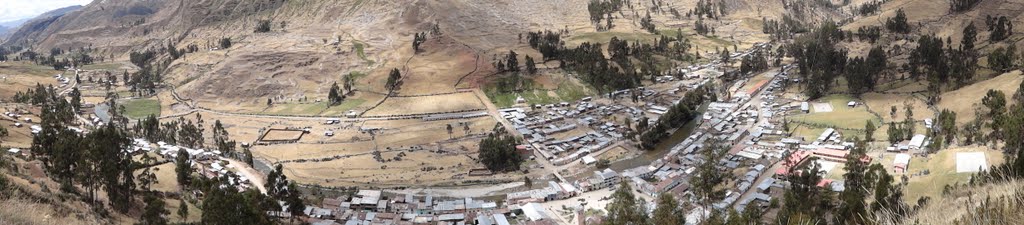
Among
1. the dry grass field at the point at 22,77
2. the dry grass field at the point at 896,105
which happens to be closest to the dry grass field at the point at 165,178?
the dry grass field at the point at 22,77

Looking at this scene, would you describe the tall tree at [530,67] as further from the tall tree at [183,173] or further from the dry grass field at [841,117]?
the tall tree at [183,173]

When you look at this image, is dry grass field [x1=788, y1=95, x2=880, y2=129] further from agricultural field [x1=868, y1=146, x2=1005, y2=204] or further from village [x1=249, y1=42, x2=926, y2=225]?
agricultural field [x1=868, y1=146, x2=1005, y2=204]

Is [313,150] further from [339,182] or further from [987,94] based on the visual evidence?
[987,94]

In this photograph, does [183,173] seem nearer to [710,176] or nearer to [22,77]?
[710,176]

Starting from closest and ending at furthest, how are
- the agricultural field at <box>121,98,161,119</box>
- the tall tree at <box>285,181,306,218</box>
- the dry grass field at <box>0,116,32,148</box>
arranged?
the tall tree at <box>285,181,306,218</box> < the dry grass field at <box>0,116,32,148</box> < the agricultural field at <box>121,98,161,119</box>

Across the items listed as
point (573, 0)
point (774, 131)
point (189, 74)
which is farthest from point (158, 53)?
point (774, 131)

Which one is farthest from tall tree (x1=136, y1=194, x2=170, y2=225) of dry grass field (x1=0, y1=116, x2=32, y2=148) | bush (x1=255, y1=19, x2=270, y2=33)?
bush (x1=255, y1=19, x2=270, y2=33)

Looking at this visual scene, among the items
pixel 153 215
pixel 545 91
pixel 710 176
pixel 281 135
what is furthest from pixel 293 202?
pixel 545 91

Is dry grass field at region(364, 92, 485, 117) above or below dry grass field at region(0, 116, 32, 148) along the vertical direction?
below

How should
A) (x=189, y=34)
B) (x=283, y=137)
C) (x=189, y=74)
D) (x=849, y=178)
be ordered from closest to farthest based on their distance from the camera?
(x=849, y=178)
(x=283, y=137)
(x=189, y=74)
(x=189, y=34)
